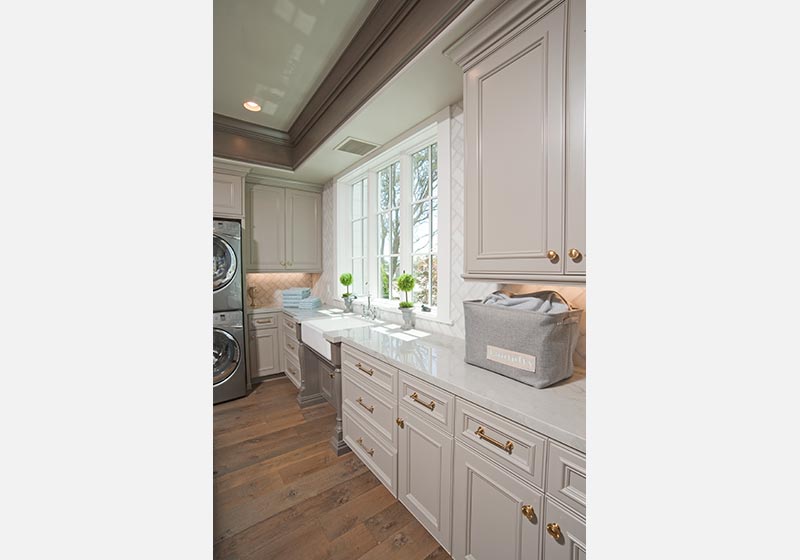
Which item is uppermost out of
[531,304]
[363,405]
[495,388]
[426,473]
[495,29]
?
[495,29]

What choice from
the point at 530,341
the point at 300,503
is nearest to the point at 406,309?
the point at 530,341

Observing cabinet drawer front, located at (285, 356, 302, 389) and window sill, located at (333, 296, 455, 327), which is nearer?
window sill, located at (333, 296, 455, 327)

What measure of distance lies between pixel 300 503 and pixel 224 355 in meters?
1.86

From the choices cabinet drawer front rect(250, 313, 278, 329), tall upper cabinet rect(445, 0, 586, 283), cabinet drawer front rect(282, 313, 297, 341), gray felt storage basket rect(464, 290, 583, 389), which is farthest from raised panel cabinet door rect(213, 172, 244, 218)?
gray felt storage basket rect(464, 290, 583, 389)

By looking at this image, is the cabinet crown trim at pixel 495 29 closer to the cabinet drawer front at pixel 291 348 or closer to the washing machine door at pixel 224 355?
the cabinet drawer front at pixel 291 348

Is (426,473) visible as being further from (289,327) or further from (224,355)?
(224,355)

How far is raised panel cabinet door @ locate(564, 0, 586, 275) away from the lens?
1.04m

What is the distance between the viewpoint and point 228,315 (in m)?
3.05

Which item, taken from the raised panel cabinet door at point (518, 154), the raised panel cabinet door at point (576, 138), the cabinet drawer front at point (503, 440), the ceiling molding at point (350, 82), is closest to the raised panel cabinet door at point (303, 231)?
the ceiling molding at point (350, 82)

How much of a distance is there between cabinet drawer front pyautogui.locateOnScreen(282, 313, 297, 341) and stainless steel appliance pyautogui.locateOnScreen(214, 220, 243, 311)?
1.59 ft

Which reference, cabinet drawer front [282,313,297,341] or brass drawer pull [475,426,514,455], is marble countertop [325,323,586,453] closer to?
brass drawer pull [475,426,514,455]

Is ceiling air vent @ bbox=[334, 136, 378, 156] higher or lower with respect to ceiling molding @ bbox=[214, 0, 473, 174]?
lower
